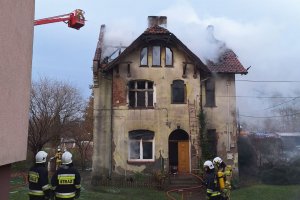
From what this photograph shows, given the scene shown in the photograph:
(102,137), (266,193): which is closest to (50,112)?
(102,137)

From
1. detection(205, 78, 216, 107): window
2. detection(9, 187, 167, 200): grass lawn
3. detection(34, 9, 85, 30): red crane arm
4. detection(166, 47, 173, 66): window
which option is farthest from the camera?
detection(205, 78, 216, 107): window

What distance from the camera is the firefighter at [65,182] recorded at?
7.97 meters

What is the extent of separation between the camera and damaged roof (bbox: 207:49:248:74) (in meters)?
23.7

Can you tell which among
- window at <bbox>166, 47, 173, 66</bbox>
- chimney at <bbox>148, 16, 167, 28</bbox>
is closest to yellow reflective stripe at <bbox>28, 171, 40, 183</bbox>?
window at <bbox>166, 47, 173, 66</bbox>

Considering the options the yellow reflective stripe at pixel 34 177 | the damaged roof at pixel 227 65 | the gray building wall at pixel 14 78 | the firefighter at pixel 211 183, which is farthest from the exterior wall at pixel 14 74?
the damaged roof at pixel 227 65

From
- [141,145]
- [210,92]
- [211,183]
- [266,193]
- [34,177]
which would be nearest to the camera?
[34,177]

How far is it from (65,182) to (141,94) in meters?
15.3

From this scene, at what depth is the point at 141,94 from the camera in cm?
2306

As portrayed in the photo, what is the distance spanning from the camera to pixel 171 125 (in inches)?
893

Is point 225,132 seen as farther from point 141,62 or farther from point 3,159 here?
point 3,159

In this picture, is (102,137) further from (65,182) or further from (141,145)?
(65,182)

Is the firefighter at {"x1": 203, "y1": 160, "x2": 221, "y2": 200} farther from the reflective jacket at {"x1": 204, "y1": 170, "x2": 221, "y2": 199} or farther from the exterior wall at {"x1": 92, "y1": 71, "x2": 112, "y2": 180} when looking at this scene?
the exterior wall at {"x1": 92, "y1": 71, "x2": 112, "y2": 180}

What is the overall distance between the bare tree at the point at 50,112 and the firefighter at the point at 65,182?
23.1m

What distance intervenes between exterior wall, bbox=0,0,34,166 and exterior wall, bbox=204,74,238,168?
655 inches
